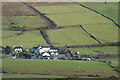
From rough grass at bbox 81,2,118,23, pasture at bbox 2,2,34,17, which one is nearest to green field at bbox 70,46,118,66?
rough grass at bbox 81,2,118,23

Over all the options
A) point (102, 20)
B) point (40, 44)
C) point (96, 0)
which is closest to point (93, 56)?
point (40, 44)

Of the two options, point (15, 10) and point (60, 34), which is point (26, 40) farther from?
point (15, 10)

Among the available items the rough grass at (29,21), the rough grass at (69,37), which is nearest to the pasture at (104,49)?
the rough grass at (69,37)

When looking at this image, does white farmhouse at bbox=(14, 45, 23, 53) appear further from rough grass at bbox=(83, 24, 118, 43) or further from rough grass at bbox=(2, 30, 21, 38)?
rough grass at bbox=(83, 24, 118, 43)

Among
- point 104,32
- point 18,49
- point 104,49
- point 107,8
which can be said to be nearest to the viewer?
point 18,49

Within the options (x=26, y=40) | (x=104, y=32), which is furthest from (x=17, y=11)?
(x=104, y=32)

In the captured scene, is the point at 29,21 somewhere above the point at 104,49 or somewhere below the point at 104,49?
above
